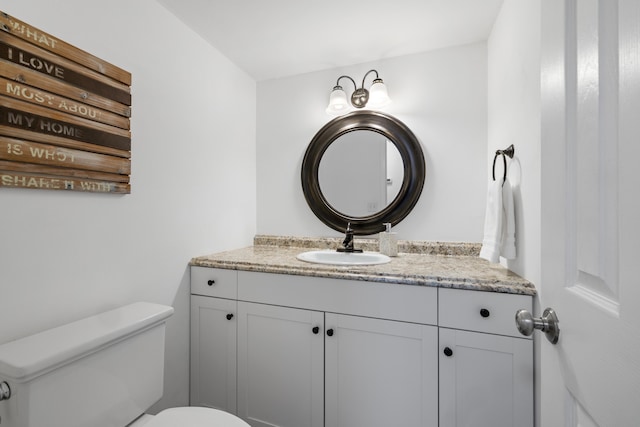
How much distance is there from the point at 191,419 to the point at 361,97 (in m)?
1.91

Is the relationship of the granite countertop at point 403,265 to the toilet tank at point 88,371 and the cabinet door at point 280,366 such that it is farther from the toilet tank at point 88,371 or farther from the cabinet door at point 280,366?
the toilet tank at point 88,371

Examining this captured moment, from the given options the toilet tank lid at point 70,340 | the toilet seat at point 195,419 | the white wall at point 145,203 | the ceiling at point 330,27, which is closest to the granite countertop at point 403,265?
the white wall at point 145,203

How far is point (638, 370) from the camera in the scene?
14.1 inches

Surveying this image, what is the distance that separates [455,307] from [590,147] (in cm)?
89

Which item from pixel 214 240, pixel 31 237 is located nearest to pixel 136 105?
pixel 31 237

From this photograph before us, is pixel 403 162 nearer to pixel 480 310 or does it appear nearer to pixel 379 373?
pixel 480 310

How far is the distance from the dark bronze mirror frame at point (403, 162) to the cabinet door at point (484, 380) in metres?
0.88

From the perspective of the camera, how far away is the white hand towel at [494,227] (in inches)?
50.8

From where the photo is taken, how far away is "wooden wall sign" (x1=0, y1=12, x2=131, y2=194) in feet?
2.99

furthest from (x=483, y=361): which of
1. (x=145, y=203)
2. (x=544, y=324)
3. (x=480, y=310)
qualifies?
(x=145, y=203)

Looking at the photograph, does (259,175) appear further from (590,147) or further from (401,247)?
(590,147)

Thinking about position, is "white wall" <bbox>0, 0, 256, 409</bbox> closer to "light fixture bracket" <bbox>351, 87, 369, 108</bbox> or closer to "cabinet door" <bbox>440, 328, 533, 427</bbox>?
"light fixture bracket" <bbox>351, 87, 369, 108</bbox>

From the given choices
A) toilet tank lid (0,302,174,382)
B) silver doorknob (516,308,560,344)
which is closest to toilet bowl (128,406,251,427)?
toilet tank lid (0,302,174,382)

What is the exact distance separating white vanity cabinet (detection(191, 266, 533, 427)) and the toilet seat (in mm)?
436
